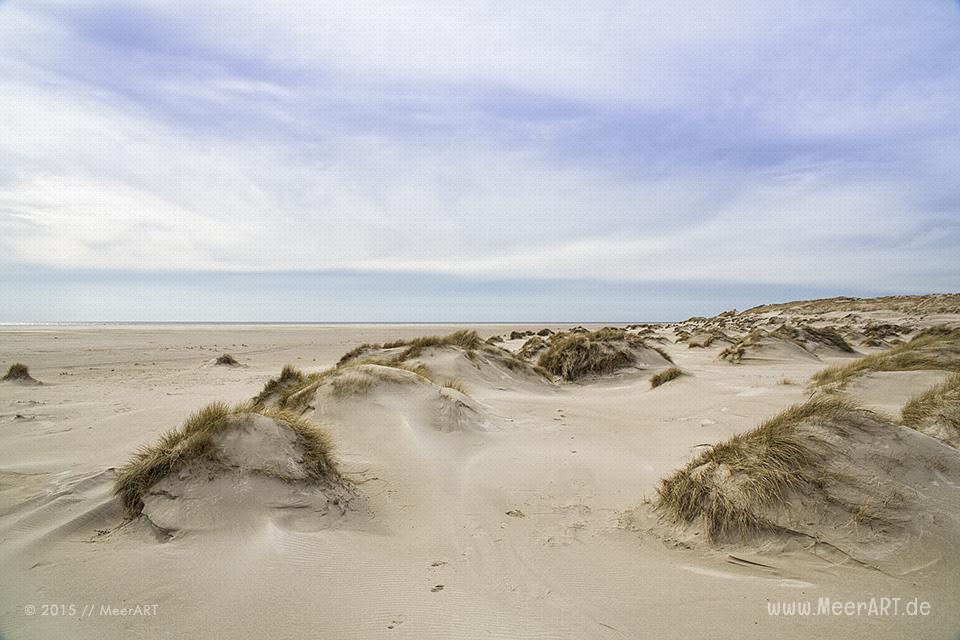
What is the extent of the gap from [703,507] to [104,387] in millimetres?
13664

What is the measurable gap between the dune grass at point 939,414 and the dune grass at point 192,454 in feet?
20.6

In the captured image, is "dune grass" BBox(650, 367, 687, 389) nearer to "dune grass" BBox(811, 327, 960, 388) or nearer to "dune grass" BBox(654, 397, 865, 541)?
"dune grass" BBox(811, 327, 960, 388)

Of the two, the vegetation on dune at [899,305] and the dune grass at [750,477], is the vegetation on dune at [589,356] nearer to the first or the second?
the dune grass at [750,477]

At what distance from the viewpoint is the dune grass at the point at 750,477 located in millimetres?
3637

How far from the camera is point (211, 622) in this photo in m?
2.75

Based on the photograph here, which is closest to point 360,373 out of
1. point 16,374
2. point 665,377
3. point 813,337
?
point 665,377

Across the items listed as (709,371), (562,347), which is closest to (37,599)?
(562,347)

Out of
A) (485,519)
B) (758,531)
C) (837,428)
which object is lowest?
(485,519)

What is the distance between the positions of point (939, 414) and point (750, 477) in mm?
3098

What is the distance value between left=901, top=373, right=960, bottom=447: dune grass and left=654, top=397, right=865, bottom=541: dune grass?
1.50m

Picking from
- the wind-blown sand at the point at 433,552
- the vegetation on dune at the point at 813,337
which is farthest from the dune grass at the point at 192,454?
the vegetation on dune at the point at 813,337

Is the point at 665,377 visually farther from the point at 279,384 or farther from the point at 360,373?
the point at 279,384

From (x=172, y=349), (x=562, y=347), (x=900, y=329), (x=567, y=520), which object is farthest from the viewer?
(x=900, y=329)

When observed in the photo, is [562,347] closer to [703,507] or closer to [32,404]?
[703,507]
